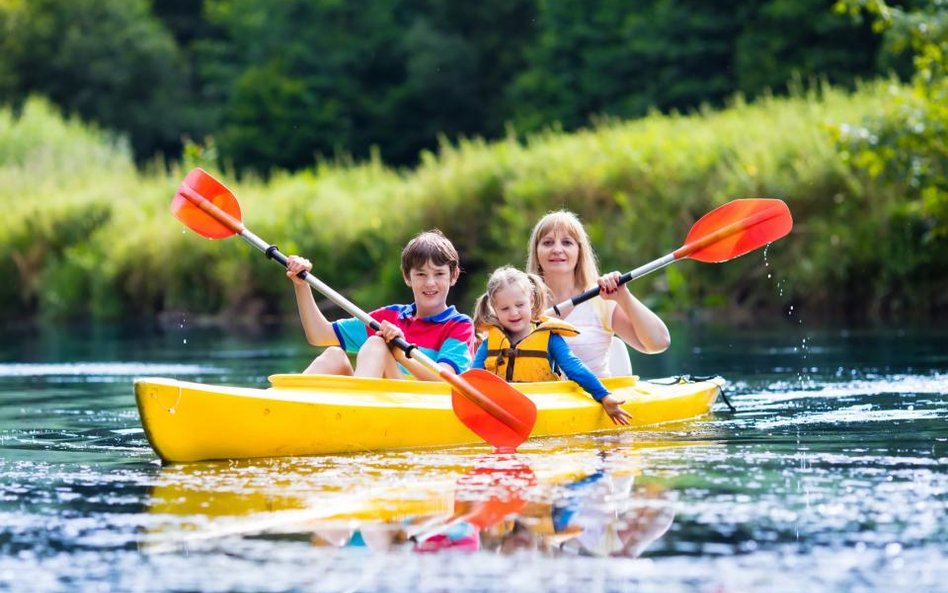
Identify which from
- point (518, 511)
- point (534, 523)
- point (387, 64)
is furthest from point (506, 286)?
point (387, 64)

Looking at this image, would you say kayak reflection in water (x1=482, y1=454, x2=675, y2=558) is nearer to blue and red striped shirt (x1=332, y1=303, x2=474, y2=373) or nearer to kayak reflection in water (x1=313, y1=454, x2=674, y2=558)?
kayak reflection in water (x1=313, y1=454, x2=674, y2=558)

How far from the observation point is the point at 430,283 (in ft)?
22.5

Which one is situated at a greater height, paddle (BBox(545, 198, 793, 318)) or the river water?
paddle (BBox(545, 198, 793, 318))

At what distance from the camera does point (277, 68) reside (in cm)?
3609

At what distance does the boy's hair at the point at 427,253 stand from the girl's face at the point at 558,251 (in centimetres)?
73

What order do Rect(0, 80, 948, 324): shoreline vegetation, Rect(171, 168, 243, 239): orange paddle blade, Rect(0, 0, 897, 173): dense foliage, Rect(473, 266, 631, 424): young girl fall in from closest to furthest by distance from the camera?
Rect(473, 266, 631, 424): young girl → Rect(171, 168, 243, 239): orange paddle blade → Rect(0, 80, 948, 324): shoreline vegetation → Rect(0, 0, 897, 173): dense foliage

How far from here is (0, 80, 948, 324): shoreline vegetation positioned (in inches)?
585

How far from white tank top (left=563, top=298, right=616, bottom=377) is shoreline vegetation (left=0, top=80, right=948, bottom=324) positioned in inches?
240

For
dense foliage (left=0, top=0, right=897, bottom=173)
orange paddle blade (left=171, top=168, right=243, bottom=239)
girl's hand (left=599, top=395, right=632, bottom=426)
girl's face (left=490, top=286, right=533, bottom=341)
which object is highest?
dense foliage (left=0, top=0, right=897, bottom=173)

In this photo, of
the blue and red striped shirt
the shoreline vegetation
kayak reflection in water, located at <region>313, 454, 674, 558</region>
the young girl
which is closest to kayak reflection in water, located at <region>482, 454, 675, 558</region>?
kayak reflection in water, located at <region>313, 454, 674, 558</region>

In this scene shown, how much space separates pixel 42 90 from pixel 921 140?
29.1 meters

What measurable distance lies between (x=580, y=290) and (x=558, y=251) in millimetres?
270

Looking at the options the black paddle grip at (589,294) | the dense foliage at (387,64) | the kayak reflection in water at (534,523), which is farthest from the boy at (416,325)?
the dense foliage at (387,64)

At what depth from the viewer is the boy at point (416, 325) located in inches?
268
